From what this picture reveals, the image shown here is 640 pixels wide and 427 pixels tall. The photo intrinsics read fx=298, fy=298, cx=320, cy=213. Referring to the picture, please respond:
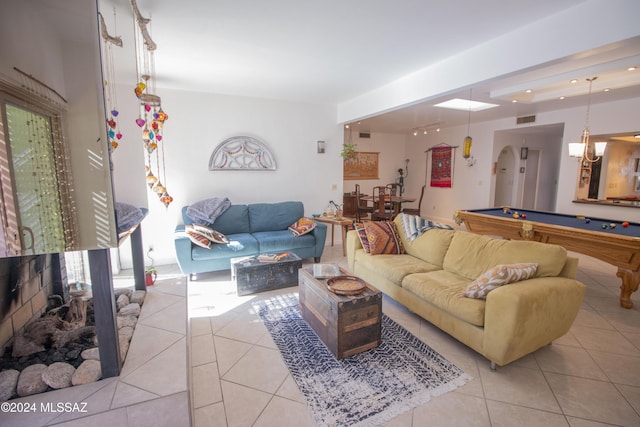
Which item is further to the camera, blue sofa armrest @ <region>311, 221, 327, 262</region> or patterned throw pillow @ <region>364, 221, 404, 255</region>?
blue sofa armrest @ <region>311, 221, 327, 262</region>

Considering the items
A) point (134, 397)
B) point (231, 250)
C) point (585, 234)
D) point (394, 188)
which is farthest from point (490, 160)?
point (134, 397)

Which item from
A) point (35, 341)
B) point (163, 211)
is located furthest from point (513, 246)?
point (163, 211)

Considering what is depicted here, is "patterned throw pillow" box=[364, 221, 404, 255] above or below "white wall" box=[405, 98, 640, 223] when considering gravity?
below

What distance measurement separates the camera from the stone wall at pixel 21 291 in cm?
164

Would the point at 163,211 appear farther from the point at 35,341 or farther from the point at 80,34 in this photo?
the point at 80,34

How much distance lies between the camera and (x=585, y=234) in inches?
120

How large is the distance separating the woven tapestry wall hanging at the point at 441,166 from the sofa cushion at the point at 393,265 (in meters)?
4.96

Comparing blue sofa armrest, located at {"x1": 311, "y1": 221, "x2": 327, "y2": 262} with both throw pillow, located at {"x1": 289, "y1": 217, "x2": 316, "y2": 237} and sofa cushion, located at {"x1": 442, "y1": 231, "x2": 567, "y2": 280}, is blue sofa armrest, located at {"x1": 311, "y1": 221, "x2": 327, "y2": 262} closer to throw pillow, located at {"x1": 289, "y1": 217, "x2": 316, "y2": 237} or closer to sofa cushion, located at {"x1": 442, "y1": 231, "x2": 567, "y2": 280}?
throw pillow, located at {"x1": 289, "y1": 217, "x2": 316, "y2": 237}

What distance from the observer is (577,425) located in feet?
5.35

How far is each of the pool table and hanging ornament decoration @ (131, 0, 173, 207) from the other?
13.1ft

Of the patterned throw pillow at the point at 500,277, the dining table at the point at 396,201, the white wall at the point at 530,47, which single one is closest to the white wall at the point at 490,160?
the dining table at the point at 396,201

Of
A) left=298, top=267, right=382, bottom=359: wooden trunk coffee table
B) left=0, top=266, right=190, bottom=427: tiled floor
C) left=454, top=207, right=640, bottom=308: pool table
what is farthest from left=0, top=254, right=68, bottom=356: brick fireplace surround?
left=454, top=207, right=640, bottom=308: pool table

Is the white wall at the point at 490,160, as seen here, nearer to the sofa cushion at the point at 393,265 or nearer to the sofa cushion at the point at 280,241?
the sofa cushion at the point at 393,265

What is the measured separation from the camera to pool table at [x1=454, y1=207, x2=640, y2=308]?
2.82m
